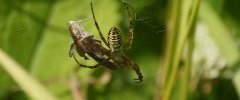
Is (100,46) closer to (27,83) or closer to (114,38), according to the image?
(114,38)

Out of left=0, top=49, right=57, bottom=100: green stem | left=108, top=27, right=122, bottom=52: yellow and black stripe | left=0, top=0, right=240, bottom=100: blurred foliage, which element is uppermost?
left=108, top=27, right=122, bottom=52: yellow and black stripe

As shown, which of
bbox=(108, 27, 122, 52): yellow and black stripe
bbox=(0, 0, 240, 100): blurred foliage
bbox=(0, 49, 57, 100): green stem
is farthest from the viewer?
bbox=(0, 0, 240, 100): blurred foliage

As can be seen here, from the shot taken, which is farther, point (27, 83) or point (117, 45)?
point (117, 45)

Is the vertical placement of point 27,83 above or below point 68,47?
above

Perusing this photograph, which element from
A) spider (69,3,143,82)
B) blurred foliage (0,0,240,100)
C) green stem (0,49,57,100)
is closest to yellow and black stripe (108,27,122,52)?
spider (69,3,143,82)

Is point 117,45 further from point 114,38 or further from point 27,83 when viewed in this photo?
point 27,83

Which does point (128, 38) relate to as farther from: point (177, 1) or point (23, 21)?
point (23, 21)

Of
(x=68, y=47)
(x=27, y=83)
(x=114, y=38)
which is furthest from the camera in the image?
(x=68, y=47)

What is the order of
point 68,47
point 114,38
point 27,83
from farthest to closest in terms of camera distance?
point 68,47, point 114,38, point 27,83

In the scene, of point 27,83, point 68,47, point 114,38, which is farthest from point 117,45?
point 68,47

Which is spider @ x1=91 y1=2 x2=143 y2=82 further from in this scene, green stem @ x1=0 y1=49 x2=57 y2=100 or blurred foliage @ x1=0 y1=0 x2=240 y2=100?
blurred foliage @ x1=0 y1=0 x2=240 y2=100
